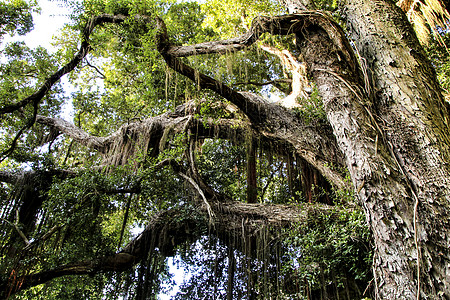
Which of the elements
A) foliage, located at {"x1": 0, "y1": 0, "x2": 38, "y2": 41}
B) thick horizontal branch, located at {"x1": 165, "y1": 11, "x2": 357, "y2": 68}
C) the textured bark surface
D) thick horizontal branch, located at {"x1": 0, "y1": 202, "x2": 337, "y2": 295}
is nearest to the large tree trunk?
the textured bark surface

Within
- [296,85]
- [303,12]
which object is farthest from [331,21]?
[296,85]

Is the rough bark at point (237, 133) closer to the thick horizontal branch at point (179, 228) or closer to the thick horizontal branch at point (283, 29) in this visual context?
the thick horizontal branch at point (179, 228)

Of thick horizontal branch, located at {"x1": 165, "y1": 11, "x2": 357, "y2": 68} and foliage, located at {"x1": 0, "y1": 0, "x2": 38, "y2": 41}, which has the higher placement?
foliage, located at {"x1": 0, "y1": 0, "x2": 38, "y2": 41}

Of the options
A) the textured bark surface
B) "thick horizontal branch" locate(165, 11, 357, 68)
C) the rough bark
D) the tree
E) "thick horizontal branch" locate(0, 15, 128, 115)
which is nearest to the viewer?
the textured bark surface

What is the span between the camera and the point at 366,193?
248 centimetres

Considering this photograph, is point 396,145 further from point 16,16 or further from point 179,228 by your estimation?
point 16,16

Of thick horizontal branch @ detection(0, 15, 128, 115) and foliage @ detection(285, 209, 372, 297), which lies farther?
thick horizontal branch @ detection(0, 15, 128, 115)

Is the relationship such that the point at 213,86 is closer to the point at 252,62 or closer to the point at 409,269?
the point at 409,269

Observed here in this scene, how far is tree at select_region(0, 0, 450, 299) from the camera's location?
7.50 ft

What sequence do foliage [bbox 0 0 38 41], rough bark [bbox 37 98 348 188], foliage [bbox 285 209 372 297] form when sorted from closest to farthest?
1. foliage [bbox 285 209 372 297]
2. rough bark [bbox 37 98 348 188]
3. foliage [bbox 0 0 38 41]

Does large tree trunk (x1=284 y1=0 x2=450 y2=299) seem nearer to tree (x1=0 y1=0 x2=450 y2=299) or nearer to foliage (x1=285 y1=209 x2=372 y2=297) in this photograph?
tree (x1=0 y1=0 x2=450 y2=299)

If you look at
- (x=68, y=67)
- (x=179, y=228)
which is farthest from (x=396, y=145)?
(x=68, y=67)

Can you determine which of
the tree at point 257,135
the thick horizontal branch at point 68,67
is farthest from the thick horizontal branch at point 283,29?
the thick horizontal branch at point 68,67

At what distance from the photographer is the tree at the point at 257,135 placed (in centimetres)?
229
